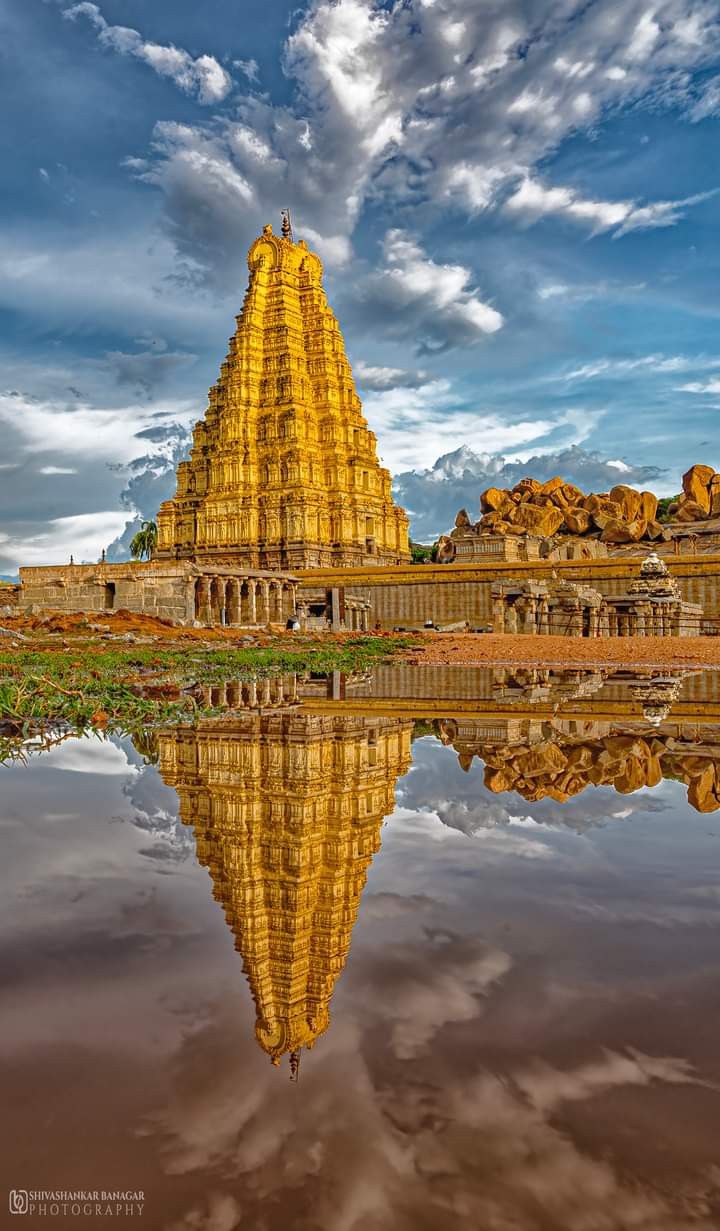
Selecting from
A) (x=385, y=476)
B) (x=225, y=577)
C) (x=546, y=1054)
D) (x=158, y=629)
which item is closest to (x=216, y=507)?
(x=385, y=476)

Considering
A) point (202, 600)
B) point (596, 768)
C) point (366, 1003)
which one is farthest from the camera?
point (202, 600)

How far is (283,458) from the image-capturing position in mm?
56344

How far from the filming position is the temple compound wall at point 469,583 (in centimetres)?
3681

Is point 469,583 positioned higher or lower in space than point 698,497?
lower

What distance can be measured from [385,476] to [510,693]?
51475mm

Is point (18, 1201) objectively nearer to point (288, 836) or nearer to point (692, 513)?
point (288, 836)

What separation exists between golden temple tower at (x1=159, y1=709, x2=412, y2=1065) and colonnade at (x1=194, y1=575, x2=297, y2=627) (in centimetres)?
2953

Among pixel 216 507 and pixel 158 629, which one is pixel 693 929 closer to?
pixel 158 629

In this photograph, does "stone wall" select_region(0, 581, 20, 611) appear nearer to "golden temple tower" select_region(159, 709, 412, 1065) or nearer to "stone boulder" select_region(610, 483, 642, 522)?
"golden temple tower" select_region(159, 709, 412, 1065)

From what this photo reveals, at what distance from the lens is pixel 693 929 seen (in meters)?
2.88

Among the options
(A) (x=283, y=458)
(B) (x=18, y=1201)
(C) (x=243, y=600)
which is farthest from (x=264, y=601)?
(B) (x=18, y=1201)

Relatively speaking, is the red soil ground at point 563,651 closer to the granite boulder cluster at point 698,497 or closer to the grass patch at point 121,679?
the grass patch at point 121,679

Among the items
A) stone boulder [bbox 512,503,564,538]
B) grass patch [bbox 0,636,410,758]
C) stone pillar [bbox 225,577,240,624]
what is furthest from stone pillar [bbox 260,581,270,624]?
stone boulder [bbox 512,503,564,538]

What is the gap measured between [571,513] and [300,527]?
34342 mm
